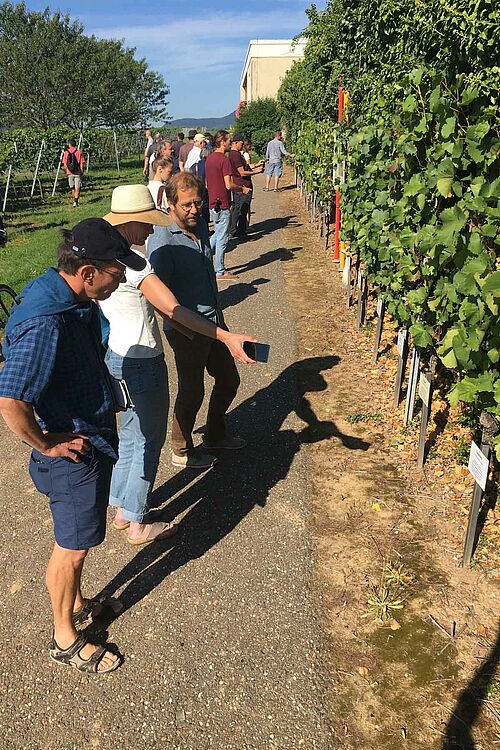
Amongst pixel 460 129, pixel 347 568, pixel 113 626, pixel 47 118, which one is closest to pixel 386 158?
pixel 460 129

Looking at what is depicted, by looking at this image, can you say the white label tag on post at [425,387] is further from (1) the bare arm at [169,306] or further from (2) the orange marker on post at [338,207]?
(2) the orange marker on post at [338,207]

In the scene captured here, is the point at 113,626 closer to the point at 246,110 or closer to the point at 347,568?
the point at 347,568

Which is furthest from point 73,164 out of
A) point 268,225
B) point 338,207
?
point 338,207

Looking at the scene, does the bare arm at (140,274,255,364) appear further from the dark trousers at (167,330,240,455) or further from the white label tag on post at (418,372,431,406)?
the white label tag on post at (418,372,431,406)

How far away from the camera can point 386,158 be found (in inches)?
195

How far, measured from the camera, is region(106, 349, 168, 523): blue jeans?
9.85 ft

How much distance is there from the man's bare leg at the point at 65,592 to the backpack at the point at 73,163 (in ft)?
55.1

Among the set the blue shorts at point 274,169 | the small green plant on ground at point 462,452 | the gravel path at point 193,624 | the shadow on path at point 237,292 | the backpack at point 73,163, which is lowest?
the gravel path at point 193,624

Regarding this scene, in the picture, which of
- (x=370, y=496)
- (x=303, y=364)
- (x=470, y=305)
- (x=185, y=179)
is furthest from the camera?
(x=303, y=364)

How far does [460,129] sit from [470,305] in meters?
1.38

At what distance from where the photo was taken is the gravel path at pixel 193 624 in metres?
2.33

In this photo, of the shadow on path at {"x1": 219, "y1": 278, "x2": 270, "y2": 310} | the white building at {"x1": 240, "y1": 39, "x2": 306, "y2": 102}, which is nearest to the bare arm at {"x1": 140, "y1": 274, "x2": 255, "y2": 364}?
the shadow on path at {"x1": 219, "y1": 278, "x2": 270, "y2": 310}

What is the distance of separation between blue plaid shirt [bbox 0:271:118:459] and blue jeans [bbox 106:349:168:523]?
55 centimetres

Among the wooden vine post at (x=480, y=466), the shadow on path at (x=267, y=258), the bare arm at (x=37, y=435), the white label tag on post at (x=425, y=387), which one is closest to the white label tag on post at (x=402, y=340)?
the white label tag on post at (x=425, y=387)
